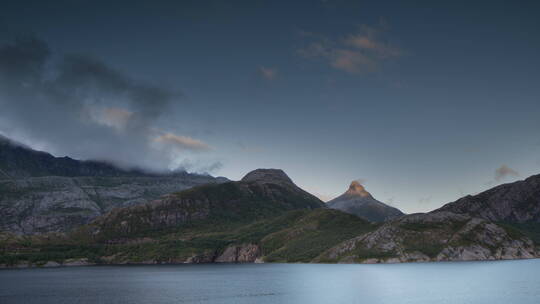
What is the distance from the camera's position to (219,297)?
138 metres

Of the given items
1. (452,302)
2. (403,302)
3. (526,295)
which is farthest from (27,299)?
(526,295)

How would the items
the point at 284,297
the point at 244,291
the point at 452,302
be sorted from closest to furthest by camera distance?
the point at 452,302 < the point at 284,297 < the point at 244,291

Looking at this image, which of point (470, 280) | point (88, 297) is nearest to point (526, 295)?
point (470, 280)

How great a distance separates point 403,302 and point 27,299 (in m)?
113

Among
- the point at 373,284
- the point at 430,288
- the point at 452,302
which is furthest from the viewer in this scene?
the point at 373,284

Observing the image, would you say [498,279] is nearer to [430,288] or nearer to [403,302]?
[430,288]

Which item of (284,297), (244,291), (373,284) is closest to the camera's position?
(284,297)

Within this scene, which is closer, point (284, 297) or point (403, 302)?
point (403, 302)

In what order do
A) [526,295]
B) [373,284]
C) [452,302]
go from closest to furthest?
[452,302] < [526,295] < [373,284]

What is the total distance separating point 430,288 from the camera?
473ft

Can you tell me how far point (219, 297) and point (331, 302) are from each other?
38.0 metres

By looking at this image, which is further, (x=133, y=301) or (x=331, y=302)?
(x=133, y=301)

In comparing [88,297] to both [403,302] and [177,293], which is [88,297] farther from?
[403,302]

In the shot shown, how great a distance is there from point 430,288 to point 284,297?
1939 inches
